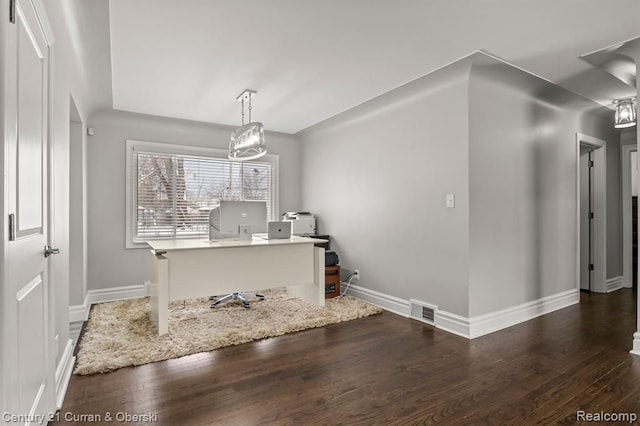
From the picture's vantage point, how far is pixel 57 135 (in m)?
2.06

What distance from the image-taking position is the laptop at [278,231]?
387cm

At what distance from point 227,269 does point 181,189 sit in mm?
1984

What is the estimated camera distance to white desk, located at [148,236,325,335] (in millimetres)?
3045

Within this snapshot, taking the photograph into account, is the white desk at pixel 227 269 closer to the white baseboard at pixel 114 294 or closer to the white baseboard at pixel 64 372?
the white baseboard at pixel 64 372

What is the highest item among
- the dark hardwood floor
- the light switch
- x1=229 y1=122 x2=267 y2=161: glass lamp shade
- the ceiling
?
the ceiling

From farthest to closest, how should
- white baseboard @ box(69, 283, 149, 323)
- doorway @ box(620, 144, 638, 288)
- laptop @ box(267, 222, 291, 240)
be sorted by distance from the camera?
doorway @ box(620, 144, 638, 288) → white baseboard @ box(69, 283, 149, 323) → laptop @ box(267, 222, 291, 240)

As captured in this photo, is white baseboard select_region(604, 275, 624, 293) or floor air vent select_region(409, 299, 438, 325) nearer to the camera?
floor air vent select_region(409, 299, 438, 325)

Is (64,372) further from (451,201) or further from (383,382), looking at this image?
(451,201)

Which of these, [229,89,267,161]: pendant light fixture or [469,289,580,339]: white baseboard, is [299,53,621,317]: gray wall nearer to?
[469,289,580,339]: white baseboard

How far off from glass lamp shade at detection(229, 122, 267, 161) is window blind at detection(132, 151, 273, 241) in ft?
4.51

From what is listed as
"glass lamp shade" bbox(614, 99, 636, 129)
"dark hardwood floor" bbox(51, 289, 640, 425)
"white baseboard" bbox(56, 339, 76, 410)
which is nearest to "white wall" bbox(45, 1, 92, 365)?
"white baseboard" bbox(56, 339, 76, 410)

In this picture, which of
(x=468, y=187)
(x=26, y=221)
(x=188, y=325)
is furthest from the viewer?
(x=188, y=325)

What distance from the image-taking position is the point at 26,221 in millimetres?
1410

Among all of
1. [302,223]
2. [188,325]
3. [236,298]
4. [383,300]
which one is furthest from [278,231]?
[383,300]
